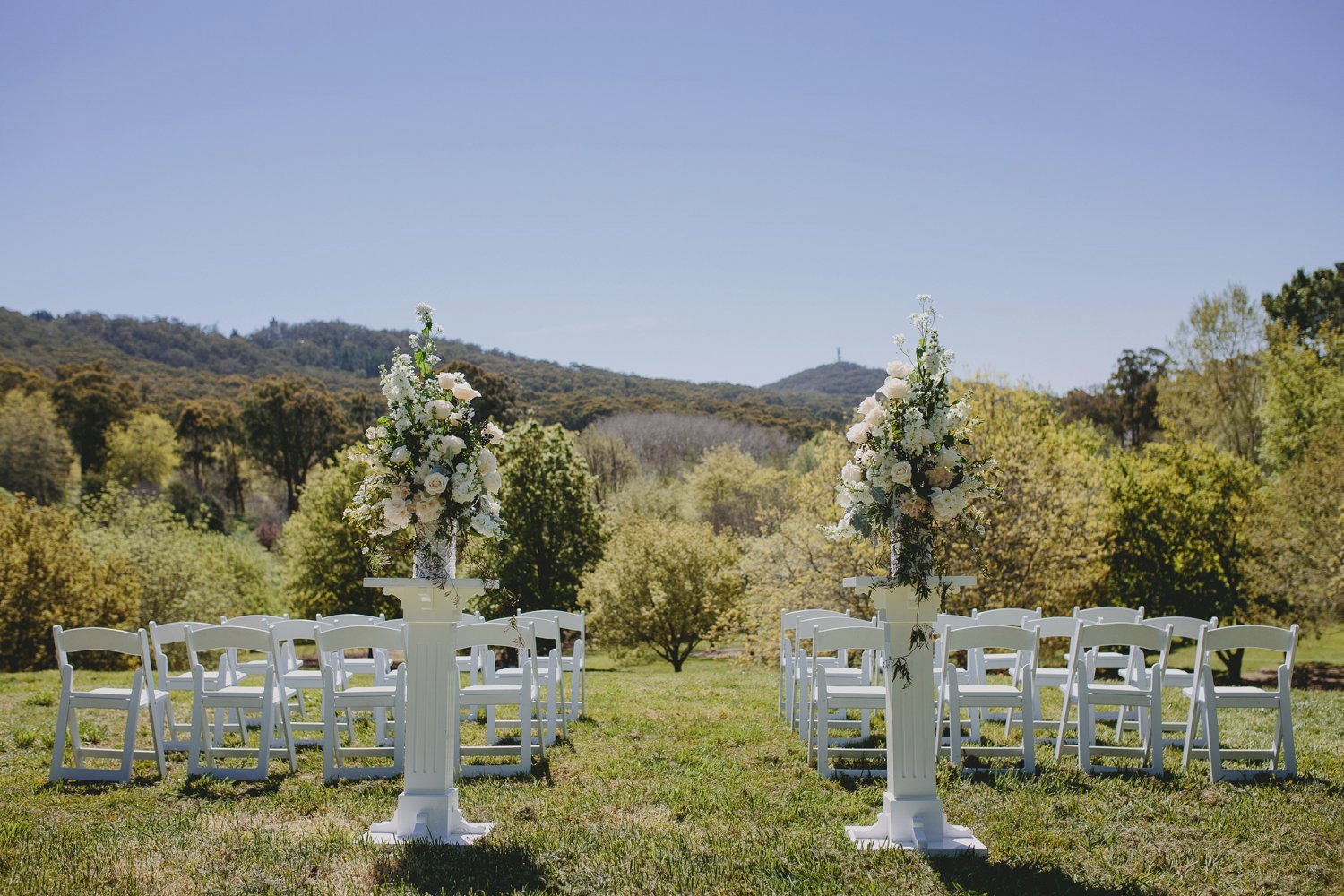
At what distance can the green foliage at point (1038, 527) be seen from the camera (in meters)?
15.0

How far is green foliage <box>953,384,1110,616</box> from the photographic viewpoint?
15047 mm

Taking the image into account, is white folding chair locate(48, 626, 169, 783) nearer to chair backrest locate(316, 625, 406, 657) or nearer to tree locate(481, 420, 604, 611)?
chair backrest locate(316, 625, 406, 657)

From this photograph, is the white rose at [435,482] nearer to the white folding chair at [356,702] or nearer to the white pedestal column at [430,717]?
the white pedestal column at [430,717]

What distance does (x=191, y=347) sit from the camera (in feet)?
234

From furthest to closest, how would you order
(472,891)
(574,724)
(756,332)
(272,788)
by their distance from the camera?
1. (756,332)
2. (574,724)
3. (272,788)
4. (472,891)

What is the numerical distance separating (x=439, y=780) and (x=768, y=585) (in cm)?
1339

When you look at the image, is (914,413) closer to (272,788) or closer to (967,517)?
(967,517)

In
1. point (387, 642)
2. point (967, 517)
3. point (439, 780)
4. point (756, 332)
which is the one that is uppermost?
point (756, 332)

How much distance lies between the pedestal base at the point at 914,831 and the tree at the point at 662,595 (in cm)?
1531

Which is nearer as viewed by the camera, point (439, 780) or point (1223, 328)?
point (439, 780)

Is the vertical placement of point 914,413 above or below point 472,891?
above

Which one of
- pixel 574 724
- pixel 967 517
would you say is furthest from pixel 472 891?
pixel 574 724

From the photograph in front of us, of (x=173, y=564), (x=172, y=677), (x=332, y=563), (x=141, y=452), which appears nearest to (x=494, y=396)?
(x=332, y=563)

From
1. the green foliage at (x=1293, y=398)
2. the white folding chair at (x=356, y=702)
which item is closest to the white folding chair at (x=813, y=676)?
the white folding chair at (x=356, y=702)
